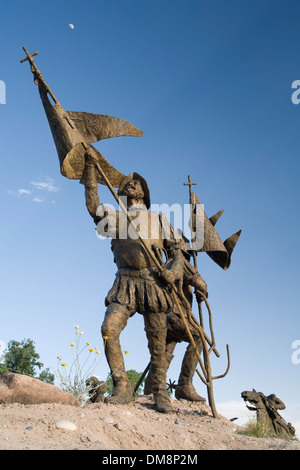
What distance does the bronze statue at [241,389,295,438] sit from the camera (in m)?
6.57

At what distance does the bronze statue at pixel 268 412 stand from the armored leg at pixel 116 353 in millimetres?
1808

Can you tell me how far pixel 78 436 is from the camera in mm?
3898

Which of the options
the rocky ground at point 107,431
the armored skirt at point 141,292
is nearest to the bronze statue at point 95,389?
the rocky ground at point 107,431

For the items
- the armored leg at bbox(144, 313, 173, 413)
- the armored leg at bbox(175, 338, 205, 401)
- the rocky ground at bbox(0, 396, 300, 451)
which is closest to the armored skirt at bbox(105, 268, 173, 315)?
the armored leg at bbox(144, 313, 173, 413)

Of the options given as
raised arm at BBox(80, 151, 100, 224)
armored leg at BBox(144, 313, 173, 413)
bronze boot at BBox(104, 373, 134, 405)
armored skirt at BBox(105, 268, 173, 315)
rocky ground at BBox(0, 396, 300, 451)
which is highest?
raised arm at BBox(80, 151, 100, 224)

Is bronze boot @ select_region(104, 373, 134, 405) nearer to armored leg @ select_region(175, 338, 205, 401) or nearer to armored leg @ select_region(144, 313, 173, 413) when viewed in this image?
armored leg @ select_region(144, 313, 173, 413)

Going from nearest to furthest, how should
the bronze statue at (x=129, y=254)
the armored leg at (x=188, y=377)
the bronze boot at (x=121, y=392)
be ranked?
the bronze boot at (x=121, y=392) < the bronze statue at (x=129, y=254) < the armored leg at (x=188, y=377)

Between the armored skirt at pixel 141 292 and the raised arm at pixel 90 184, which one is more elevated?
the raised arm at pixel 90 184

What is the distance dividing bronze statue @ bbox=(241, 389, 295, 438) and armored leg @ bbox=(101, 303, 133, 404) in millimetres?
1808

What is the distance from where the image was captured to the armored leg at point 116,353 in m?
5.68

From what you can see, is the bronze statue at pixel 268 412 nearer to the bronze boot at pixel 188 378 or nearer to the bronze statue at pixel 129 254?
the bronze boot at pixel 188 378
